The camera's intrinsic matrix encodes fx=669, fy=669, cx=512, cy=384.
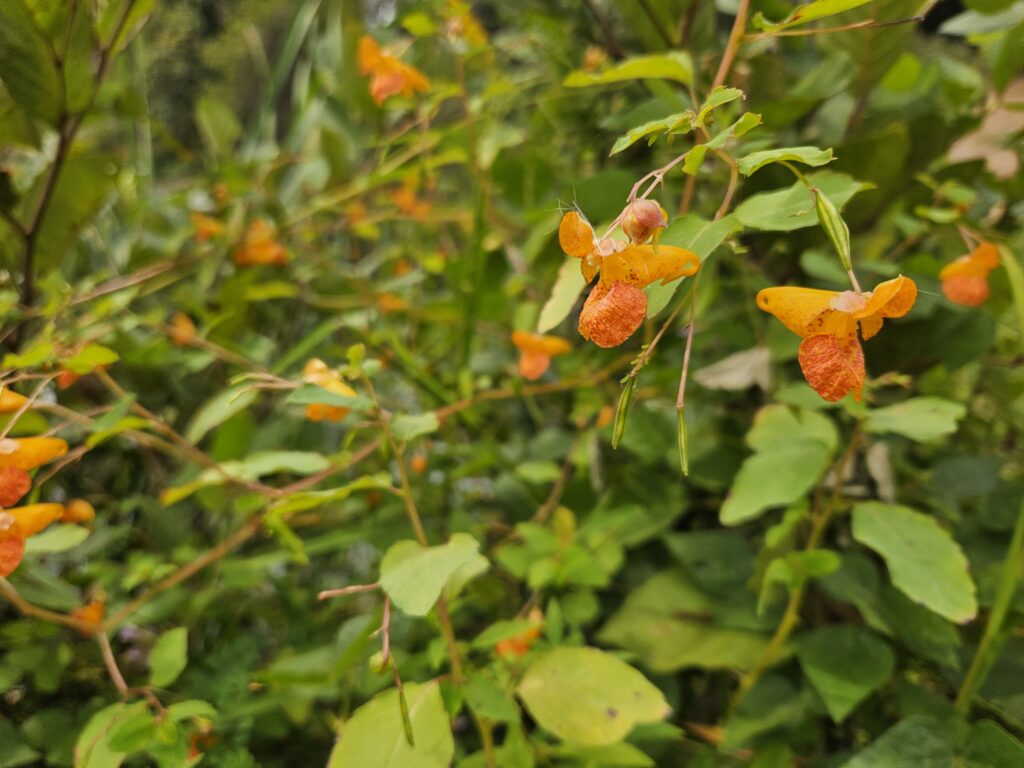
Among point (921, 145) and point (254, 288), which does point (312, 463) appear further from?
point (921, 145)

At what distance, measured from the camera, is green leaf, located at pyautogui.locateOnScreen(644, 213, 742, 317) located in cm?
32

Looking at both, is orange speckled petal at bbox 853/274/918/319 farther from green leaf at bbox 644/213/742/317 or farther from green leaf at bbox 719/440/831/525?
green leaf at bbox 719/440/831/525

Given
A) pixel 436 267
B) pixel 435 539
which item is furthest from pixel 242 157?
pixel 435 539

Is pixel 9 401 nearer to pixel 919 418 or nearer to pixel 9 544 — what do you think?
pixel 9 544

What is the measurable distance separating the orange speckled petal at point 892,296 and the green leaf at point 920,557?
21cm

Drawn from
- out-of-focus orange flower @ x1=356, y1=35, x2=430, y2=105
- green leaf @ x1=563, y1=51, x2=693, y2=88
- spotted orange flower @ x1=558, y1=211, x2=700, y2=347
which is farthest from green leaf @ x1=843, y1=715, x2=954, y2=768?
out-of-focus orange flower @ x1=356, y1=35, x2=430, y2=105

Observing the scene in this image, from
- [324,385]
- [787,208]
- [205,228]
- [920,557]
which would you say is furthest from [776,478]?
[205,228]

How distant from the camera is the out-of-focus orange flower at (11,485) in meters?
0.40

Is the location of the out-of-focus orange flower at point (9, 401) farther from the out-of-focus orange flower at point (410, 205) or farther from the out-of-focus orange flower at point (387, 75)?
the out-of-focus orange flower at point (410, 205)

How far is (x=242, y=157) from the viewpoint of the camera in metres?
1.10

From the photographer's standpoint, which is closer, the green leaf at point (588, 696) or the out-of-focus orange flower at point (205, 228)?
the green leaf at point (588, 696)

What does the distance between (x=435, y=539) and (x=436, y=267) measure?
334mm

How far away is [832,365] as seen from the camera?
1.01 feet

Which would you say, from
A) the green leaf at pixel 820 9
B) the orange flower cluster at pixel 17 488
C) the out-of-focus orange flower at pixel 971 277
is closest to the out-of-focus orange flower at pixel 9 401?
the orange flower cluster at pixel 17 488
